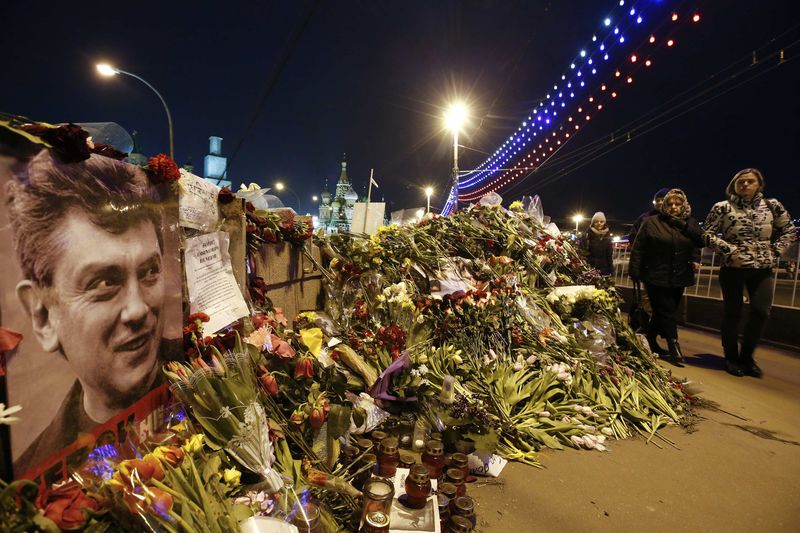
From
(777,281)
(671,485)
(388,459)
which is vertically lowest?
(671,485)

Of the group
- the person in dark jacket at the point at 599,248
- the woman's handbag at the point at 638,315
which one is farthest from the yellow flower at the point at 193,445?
the person in dark jacket at the point at 599,248

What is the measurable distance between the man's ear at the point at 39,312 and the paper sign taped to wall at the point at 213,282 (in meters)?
0.73

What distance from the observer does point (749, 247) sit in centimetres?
392

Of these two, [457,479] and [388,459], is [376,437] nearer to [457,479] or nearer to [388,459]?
[388,459]

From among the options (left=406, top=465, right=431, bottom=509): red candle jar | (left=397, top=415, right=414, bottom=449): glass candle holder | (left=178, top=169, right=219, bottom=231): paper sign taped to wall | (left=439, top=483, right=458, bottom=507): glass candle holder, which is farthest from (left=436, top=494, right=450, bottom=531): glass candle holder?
(left=178, top=169, right=219, bottom=231): paper sign taped to wall

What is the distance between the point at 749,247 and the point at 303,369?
4.46m

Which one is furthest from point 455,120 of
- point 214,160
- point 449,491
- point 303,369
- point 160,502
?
point 214,160

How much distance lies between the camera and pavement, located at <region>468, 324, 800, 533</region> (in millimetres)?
1947

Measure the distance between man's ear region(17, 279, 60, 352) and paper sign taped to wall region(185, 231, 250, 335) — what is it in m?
0.73

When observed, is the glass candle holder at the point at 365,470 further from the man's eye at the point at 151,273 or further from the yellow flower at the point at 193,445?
the man's eye at the point at 151,273

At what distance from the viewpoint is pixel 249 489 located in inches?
57.7

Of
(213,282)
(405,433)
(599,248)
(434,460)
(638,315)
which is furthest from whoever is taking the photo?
(599,248)

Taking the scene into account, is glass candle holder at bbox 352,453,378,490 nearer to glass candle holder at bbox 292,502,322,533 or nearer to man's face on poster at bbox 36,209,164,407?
glass candle holder at bbox 292,502,322,533

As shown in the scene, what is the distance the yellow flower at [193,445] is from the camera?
142cm
